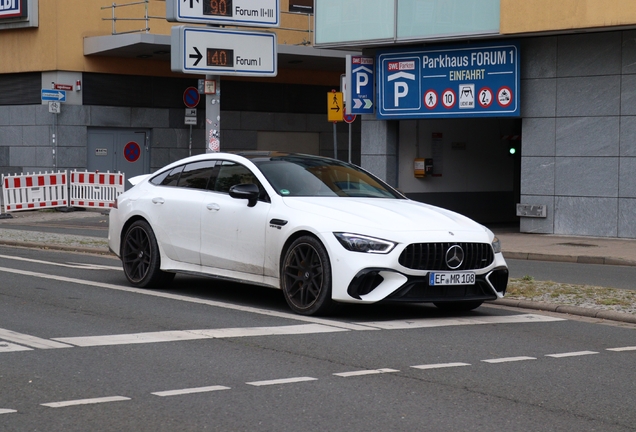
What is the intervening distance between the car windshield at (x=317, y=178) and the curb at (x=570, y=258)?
692cm

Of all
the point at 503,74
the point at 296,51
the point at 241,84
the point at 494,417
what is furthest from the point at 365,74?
the point at 494,417

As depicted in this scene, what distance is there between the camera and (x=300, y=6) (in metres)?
A: 34.0

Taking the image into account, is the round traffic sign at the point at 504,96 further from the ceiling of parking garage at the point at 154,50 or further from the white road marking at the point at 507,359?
the white road marking at the point at 507,359

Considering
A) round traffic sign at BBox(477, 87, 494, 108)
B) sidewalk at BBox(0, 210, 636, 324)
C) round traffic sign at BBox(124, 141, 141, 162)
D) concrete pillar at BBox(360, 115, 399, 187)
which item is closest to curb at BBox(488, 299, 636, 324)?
sidewalk at BBox(0, 210, 636, 324)

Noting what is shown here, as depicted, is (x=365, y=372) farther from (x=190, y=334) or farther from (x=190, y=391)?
(x=190, y=334)

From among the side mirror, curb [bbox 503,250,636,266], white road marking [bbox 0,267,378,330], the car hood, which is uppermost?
the side mirror

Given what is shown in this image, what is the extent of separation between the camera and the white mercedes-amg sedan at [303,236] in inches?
367

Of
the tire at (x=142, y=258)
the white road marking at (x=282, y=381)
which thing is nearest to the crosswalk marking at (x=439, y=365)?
Result: the white road marking at (x=282, y=381)

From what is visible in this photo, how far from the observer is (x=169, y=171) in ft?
39.1

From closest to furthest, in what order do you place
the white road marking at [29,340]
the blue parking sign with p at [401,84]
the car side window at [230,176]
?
the white road marking at [29,340] → the car side window at [230,176] → the blue parking sign with p at [401,84]

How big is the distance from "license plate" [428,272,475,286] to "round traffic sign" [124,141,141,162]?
23016 millimetres

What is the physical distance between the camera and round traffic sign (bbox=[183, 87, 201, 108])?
3100 centimetres

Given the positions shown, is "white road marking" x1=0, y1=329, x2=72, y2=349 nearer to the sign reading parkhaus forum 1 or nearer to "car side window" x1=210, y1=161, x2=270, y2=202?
"car side window" x1=210, y1=161, x2=270, y2=202

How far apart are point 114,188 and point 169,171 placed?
17085 millimetres
